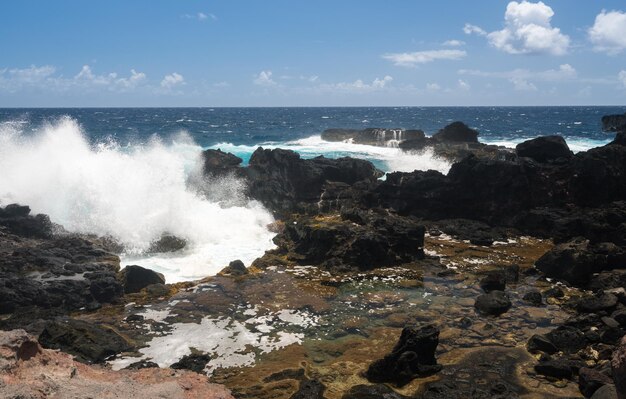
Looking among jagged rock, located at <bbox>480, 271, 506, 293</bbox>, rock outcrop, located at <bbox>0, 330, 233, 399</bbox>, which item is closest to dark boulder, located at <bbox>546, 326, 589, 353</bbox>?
jagged rock, located at <bbox>480, 271, 506, 293</bbox>

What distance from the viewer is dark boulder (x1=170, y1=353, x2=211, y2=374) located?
11634 millimetres

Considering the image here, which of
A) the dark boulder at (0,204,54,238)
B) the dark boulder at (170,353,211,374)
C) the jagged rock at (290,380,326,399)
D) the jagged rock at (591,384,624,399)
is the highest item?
the dark boulder at (0,204,54,238)

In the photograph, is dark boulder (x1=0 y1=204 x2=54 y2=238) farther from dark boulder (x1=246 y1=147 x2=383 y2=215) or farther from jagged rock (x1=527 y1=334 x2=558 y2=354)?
jagged rock (x1=527 y1=334 x2=558 y2=354)

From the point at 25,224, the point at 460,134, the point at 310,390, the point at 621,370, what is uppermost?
the point at 460,134

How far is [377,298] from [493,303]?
3645mm

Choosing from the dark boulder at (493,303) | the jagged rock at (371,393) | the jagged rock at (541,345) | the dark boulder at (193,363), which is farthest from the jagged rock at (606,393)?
the dark boulder at (193,363)

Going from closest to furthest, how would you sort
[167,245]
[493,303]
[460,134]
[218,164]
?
[493,303], [167,245], [218,164], [460,134]

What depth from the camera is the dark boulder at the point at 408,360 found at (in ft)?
37.2

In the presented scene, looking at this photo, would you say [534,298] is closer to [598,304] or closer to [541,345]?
[598,304]

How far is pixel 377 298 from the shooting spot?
16.5 m

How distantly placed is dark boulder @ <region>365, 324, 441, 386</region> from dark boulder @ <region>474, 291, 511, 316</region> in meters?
3.79

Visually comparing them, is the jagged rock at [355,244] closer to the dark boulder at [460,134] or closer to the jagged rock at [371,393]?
the jagged rock at [371,393]

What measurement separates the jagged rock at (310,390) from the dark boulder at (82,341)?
15.9 ft

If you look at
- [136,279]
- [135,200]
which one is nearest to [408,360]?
[136,279]
